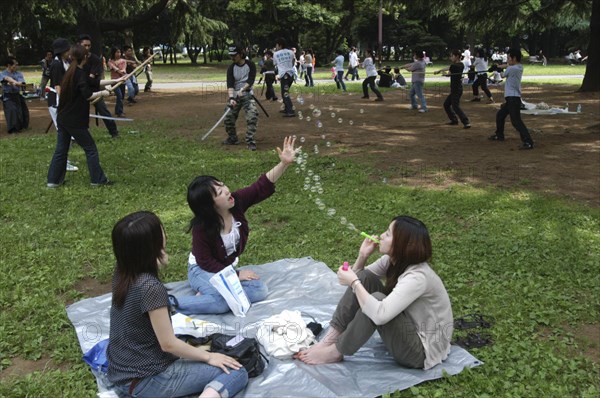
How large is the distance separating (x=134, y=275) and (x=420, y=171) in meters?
6.21

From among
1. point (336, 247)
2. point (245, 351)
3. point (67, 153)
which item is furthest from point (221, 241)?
point (67, 153)

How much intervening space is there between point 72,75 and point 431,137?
682cm

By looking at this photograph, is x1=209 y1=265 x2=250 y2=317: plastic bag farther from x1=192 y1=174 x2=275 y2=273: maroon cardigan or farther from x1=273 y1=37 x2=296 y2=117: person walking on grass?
x1=273 y1=37 x2=296 y2=117: person walking on grass

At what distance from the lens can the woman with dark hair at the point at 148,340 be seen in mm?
2727

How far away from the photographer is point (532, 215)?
6230mm

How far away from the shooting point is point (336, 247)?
17.9 ft

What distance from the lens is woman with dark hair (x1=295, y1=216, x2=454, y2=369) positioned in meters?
3.06

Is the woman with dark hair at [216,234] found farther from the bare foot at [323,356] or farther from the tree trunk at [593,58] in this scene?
the tree trunk at [593,58]

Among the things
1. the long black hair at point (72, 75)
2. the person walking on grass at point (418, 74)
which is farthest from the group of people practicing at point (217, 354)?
the person walking on grass at point (418, 74)

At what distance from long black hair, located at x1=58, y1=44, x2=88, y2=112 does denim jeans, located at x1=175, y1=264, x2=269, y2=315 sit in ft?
12.4

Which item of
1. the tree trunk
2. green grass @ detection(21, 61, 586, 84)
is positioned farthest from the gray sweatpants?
green grass @ detection(21, 61, 586, 84)

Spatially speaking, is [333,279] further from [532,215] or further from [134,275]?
[532,215]

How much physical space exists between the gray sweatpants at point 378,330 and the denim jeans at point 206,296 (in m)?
1.08

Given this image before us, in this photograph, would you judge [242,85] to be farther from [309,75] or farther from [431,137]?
[309,75]
